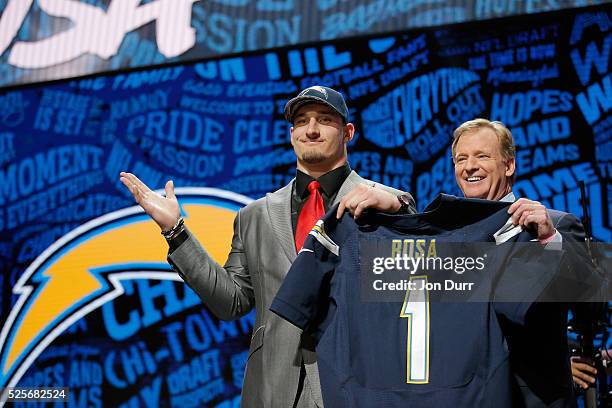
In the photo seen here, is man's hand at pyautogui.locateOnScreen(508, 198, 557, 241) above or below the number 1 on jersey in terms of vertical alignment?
above

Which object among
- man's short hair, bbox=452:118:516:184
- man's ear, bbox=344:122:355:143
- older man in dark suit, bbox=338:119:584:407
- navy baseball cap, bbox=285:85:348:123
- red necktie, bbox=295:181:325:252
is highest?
navy baseball cap, bbox=285:85:348:123

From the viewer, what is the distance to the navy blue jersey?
66.2 inches

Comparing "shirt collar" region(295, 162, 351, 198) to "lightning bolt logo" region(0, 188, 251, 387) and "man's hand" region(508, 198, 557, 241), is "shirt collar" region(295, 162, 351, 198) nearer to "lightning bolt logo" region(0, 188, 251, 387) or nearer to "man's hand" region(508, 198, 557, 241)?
"man's hand" region(508, 198, 557, 241)

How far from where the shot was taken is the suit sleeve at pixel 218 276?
2051 mm

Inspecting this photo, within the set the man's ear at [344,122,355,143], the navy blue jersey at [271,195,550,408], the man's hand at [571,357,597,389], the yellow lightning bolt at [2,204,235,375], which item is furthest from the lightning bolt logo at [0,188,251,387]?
the navy blue jersey at [271,195,550,408]

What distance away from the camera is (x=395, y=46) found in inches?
166

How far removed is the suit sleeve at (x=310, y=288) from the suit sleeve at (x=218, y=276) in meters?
0.30

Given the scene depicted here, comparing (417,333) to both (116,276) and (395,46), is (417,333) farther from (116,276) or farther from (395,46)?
(116,276)

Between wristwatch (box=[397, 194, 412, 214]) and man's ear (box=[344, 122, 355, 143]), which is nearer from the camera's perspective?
wristwatch (box=[397, 194, 412, 214])

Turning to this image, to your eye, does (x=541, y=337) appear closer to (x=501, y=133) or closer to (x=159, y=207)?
(x=501, y=133)

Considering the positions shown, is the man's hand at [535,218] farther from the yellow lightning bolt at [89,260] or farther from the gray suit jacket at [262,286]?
the yellow lightning bolt at [89,260]

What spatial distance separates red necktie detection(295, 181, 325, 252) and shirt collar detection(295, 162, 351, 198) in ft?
0.05

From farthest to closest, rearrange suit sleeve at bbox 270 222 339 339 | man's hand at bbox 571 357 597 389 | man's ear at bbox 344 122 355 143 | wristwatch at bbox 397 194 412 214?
1. man's hand at bbox 571 357 597 389
2. man's ear at bbox 344 122 355 143
3. wristwatch at bbox 397 194 412 214
4. suit sleeve at bbox 270 222 339 339

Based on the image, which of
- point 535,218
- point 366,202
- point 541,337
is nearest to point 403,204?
point 366,202
